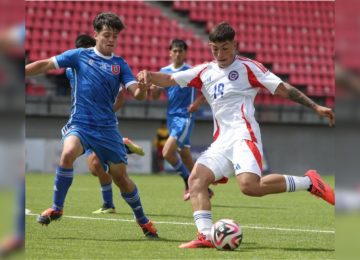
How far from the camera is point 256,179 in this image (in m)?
5.97

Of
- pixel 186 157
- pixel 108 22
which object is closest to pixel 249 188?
pixel 108 22

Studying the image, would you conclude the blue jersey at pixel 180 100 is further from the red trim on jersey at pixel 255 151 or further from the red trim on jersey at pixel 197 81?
the red trim on jersey at pixel 255 151

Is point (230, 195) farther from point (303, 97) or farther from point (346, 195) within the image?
point (346, 195)

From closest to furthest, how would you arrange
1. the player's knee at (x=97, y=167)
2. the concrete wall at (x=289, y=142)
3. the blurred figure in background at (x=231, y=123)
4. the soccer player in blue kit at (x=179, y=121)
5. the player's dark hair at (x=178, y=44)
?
the blurred figure in background at (x=231, y=123) → the player's knee at (x=97, y=167) → the player's dark hair at (x=178, y=44) → the soccer player in blue kit at (x=179, y=121) → the concrete wall at (x=289, y=142)

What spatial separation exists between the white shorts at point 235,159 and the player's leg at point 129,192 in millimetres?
797

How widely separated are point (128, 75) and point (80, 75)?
0.46m

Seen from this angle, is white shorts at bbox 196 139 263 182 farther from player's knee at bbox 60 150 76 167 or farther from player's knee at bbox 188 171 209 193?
player's knee at bbox 60 150 76 167

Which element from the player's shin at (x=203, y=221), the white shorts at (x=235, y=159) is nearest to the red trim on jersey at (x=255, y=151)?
the white shorts at (x=235, y=159)

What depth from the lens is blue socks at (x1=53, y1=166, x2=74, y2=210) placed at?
646 cm

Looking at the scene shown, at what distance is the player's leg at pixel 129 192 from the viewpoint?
6500 millimetres

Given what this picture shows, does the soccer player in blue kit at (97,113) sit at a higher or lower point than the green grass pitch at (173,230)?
higher

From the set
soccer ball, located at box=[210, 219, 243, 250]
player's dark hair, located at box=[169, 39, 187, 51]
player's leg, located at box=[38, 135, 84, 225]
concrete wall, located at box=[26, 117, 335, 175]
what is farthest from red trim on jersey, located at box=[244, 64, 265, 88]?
concrete wall, located at box=[26, 117, 335, 175]

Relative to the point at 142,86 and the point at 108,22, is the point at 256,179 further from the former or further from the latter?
the point at 108,22

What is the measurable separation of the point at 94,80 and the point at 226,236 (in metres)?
1.99
